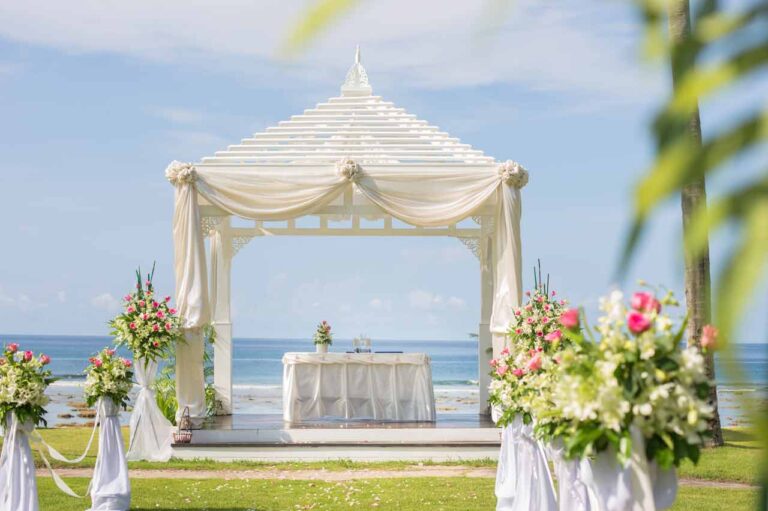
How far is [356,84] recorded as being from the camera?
48.0 ft

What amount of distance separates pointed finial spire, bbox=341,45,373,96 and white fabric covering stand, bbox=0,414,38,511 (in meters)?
7.54

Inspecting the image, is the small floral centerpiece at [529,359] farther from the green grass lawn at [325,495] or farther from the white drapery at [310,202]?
the green grass lawn at [325,495]

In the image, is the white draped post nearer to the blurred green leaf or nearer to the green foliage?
the green foliage

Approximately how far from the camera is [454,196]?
13.0 metres

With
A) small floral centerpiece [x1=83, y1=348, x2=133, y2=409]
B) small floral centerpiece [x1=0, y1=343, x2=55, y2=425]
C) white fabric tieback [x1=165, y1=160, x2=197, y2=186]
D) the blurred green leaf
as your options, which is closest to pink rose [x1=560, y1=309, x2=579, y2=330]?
the blurred green leaf

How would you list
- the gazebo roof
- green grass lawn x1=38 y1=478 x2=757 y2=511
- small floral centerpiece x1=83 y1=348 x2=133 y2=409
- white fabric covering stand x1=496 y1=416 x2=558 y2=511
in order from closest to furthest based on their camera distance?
white fabric covering stand x1=496 y1=416 x2=558 y2=511, small floral centerpiece x1=83 y1=348 x2=133 y2=409, green grass lawn x1=38 y1=478 x2=757 y2=511, the gazebo roof

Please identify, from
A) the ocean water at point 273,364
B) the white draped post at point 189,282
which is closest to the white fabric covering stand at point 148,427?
the white draped post at point 189,282

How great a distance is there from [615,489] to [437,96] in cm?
4479

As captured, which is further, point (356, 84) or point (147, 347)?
point (356, 84)

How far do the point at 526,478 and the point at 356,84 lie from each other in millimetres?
7580

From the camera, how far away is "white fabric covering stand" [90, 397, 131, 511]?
9.18 meters

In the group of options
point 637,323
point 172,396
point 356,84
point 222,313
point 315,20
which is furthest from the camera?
point 222,313

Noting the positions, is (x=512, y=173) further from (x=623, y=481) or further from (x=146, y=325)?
(x=623, y=481)

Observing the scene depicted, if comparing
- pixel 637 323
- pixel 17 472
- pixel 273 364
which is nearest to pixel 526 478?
pixel 17 472
